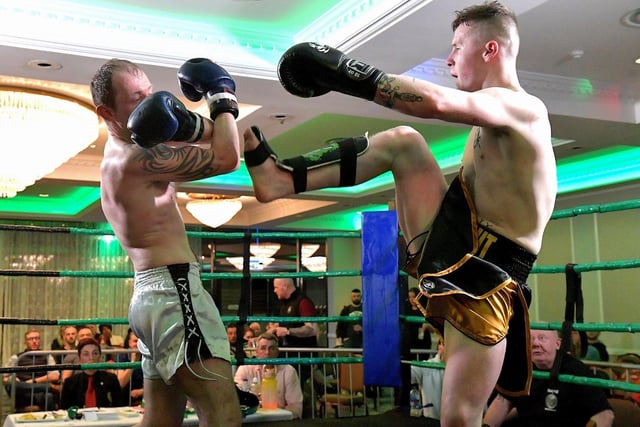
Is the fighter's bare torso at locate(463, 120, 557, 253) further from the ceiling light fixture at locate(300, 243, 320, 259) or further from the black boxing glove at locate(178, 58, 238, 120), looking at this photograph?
the ceiling light fixture at locate(300, 243, 320, 259)

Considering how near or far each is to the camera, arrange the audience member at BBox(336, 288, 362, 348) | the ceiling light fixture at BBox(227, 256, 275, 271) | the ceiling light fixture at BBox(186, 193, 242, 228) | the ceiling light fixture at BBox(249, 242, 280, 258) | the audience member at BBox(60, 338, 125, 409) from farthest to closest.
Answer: the ceiling light fixture at BBox(227, 256, 275, 271) < the ceiling light fixture at BBox(249, 242, 280, 258) < the ceiling light fixture at BBox(186, 193, 242, 228) < the audience member at BBox(336, 288, 362, 348) < the audience member at BBox(60, 338, 125, 409)

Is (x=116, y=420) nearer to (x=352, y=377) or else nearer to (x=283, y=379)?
(x=283, y=379)

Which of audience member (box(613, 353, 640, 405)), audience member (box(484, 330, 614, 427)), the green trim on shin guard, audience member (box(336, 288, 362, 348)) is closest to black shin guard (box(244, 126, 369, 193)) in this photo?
the green trim on shin guard

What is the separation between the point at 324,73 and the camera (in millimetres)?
1467

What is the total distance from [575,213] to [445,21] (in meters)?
1.31

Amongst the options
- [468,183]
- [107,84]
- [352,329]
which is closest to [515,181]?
[468,183]

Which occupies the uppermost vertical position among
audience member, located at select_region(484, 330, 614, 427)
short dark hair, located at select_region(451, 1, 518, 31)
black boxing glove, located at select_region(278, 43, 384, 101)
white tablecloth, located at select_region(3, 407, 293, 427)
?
short dark hair, located at select_region(451, 1, 518, 31)

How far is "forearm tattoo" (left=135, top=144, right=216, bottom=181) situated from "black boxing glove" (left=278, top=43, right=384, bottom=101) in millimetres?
445

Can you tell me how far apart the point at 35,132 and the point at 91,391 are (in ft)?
5.85

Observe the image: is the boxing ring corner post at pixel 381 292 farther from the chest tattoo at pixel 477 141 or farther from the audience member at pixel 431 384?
the chest tattoo at pixel 477 141

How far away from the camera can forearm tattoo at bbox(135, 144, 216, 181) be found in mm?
1866

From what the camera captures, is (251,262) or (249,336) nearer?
(249,336)

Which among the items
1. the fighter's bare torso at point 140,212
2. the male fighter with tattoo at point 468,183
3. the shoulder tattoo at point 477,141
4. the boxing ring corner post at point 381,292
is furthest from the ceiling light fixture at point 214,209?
the shoulder tattoo at point 477,141

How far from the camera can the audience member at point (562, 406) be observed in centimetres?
252
